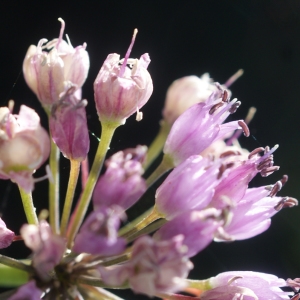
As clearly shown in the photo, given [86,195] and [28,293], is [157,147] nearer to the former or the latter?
[86,195]

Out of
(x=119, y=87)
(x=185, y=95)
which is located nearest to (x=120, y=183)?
(x=119, y=87)

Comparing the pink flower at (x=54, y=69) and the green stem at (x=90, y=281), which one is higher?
the pink flower at (x=54, y=69)

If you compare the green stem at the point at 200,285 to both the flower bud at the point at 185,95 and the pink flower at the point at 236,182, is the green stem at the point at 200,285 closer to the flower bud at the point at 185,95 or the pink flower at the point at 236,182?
the pink flower at the point at 236,182

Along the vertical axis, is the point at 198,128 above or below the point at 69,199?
above

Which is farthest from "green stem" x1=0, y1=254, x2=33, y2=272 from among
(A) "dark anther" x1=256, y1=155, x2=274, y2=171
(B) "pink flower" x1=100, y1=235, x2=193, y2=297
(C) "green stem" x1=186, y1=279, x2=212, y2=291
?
(A) "dark anther" x1=256, y1=155, x2=274, y2=171

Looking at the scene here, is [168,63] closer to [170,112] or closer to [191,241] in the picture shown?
[170,112]

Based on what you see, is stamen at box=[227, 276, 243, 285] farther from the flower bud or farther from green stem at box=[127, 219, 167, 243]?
the flower bud

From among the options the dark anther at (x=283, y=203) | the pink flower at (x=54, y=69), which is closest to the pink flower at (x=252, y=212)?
the dark anther at (x=283, y=203)
